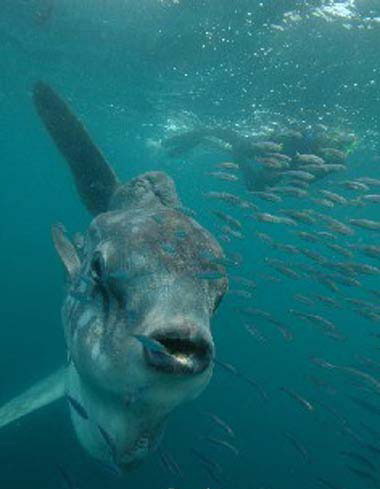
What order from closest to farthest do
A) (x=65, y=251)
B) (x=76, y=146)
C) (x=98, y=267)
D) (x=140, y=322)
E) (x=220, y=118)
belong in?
(x=140, y=322) < (x=98, y=267) < (x=65, y=251) < (x=76, y=146) < (x=220, y=118)

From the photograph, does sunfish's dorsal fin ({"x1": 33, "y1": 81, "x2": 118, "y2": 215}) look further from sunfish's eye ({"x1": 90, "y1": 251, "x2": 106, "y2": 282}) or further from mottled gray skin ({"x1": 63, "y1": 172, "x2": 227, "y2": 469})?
sunfish's eye ({"x1": 90, "y1": 251, "x2": 106, "y2": 282})

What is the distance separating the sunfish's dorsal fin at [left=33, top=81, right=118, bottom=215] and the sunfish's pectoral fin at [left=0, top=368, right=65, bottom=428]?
3.27 metres

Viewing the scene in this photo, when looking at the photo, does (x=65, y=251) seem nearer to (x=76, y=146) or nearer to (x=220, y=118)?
(x=76, y=146)

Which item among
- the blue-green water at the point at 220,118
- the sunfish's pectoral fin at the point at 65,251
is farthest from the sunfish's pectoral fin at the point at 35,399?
the sunfish's pectoral fin at the point at 65,251

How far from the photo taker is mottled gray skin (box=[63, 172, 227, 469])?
7.55ft

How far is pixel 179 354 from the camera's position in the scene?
2.23 m

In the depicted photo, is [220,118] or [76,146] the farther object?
[220,118]

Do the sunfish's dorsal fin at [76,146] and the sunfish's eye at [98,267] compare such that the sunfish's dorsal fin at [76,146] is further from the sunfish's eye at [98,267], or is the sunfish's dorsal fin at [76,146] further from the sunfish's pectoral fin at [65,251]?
the sunfish's eye at [98,267]

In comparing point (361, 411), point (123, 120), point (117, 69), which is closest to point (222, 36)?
point (117, 69)

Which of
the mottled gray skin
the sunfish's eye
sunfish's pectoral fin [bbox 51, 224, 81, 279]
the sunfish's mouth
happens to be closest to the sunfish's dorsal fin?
sunfish's pectoral fin [bbox 51, 224, 81, 279]

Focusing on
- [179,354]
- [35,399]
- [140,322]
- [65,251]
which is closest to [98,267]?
[140,322]

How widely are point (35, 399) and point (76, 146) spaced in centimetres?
446

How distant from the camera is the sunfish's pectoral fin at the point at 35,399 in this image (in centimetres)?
789

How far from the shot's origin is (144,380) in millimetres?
2328
